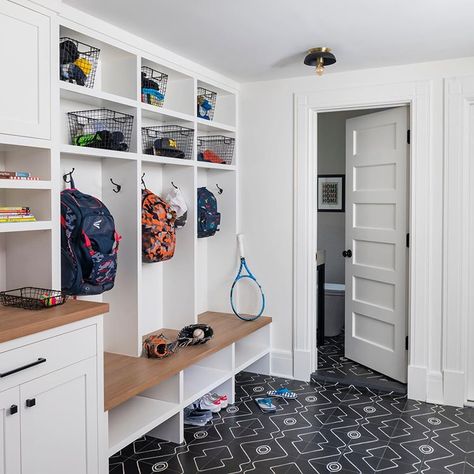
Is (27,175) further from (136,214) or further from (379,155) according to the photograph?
(379,155)

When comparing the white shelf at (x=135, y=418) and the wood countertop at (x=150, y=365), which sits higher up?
the wood countertop at (x=150, y=365)

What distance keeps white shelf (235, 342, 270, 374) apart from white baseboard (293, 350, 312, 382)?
0.25 m

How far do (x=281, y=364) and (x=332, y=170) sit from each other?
8.67 feet

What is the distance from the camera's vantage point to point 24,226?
2.31m

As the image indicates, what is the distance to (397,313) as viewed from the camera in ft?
13.1

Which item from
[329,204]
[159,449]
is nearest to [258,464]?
[159,449]

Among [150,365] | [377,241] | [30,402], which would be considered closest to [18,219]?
[30,402]

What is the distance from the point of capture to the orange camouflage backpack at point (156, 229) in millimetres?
3229

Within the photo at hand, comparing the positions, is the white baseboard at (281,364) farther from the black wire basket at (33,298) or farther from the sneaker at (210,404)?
the black wire basket at (33,298)

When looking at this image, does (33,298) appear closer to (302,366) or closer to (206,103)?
(206,103)

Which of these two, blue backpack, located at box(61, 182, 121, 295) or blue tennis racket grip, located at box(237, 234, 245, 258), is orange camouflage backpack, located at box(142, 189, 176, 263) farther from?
blue tennis racket grip, located at box(237, 234, 245, 258)

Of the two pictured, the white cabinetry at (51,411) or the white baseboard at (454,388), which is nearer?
the white cabinetry at (51,411)

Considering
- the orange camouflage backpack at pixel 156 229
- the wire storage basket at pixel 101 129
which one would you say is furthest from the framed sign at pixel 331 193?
the wire storage basket at pixel 101 129

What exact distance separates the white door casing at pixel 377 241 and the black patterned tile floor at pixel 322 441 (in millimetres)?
495
